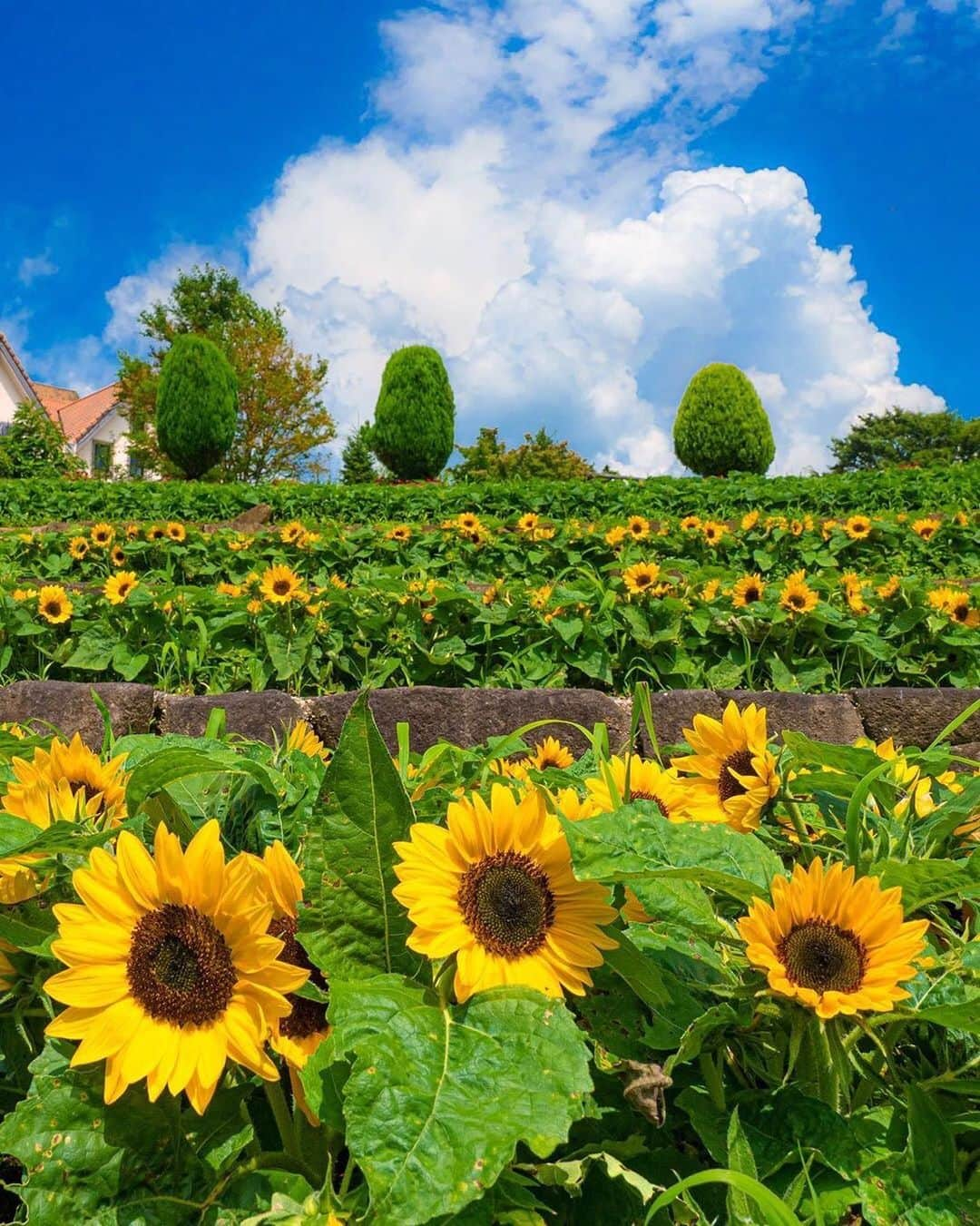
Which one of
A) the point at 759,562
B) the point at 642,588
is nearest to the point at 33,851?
the point at 642,588

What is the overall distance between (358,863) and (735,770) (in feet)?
1.73

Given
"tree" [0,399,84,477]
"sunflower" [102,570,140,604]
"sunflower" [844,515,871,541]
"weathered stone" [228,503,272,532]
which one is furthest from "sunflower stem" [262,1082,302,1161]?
"tree" [0,399,84,477]

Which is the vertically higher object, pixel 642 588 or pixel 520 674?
pixel 642 588

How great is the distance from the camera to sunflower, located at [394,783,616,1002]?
2.12 feet

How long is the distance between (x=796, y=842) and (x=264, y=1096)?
571 mm

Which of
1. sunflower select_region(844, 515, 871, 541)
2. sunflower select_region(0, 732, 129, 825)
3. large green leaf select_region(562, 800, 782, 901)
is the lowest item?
sunflower select_region(0, 732, 129, 825)

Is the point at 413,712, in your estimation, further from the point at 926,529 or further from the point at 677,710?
the point at 926,529

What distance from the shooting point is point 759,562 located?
7.29 metres

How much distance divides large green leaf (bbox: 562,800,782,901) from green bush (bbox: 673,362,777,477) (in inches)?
802

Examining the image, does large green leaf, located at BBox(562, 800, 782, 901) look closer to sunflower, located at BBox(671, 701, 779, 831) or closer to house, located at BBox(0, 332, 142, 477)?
sunflower, located at BBox(671, 701, 779, 831)

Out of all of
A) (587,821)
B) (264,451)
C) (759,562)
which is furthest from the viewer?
(264,451)

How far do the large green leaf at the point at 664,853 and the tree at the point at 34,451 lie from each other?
925 inches

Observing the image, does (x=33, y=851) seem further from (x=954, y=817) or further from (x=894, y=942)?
(x=954, y=817)

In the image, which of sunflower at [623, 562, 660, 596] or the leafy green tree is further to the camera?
the leafy green tree
